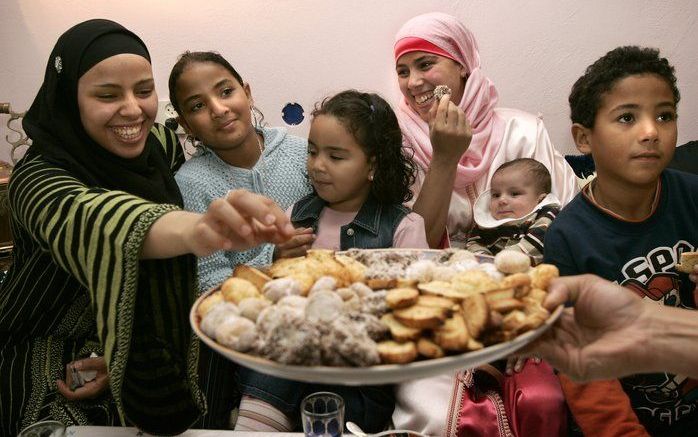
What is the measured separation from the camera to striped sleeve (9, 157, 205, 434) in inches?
36.2

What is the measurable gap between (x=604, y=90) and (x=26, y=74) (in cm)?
209

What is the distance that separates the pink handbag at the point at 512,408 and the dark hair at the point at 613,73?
60 cm

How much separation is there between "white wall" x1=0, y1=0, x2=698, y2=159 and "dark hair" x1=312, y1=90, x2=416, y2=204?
734 mm

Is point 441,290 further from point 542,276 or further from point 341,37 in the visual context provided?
point 341,37

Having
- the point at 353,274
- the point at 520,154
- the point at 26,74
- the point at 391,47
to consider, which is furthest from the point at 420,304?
the point at 26,74

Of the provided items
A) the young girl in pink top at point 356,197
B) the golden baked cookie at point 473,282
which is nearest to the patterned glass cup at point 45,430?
the young girl in pink top at point 356,197

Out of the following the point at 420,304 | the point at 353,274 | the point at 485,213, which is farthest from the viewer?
the point at 485,213

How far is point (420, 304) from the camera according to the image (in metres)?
0.67

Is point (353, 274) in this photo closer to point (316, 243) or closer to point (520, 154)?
point (316, 243)

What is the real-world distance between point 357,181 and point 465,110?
639mm

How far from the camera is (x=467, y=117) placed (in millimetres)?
1910

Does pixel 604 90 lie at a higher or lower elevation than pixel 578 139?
higher

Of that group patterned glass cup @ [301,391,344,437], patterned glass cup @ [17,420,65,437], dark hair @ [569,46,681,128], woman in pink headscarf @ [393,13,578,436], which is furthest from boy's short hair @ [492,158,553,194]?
patterned glass cup @ [17,420,65,437]

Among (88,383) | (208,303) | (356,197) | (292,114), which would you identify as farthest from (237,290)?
(292,114)
